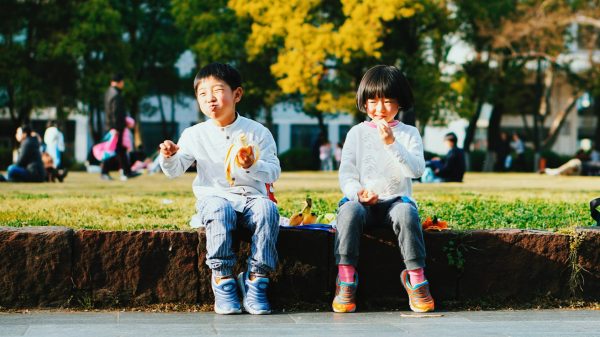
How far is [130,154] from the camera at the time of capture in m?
17.3

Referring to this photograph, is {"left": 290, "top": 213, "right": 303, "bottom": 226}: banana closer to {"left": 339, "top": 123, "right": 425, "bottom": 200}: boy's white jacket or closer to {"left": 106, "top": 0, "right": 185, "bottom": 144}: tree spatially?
{"left": 339, "top": 123, "right": 425, "bottom": 200}: boy's white jacket

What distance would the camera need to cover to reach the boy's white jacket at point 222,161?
18.4 feet

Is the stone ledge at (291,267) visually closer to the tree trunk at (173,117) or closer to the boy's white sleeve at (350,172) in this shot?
the boy's white sleeve at (350,172)

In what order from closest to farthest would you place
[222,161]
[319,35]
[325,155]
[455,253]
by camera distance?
1. [222,161]
2. [455,253]
3. [319,35]
4. [325,155]

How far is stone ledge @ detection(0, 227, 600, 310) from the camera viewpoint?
5.50m

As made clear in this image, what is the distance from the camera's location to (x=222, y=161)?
5.73 m

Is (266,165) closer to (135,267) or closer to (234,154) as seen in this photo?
(234,154)

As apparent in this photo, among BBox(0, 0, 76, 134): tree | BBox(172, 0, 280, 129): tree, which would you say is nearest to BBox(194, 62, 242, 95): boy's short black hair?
BBox(172, 0, 280, 129): tree

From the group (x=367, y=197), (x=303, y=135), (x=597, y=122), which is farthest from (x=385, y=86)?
(x=303, y=135)

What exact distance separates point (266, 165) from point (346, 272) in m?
0.78

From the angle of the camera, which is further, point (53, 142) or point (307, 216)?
point (53, 142)

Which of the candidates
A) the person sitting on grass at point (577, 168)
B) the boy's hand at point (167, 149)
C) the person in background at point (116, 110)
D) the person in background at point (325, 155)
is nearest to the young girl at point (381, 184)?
the boy's hand at point (167, 149)

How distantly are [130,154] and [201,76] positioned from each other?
11777 millimetres

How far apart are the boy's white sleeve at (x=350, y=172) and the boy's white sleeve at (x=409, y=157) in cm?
28
